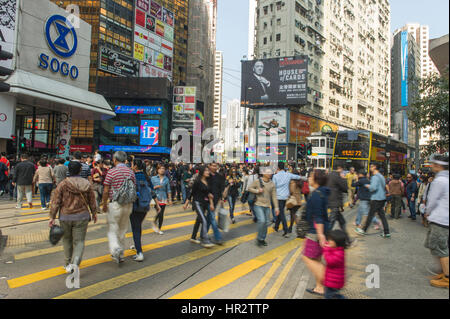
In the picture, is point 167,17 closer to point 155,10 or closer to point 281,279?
point 155,10

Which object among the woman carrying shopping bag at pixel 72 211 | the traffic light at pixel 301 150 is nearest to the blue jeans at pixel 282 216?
the woman carrying shopping bag at pixel 72 211

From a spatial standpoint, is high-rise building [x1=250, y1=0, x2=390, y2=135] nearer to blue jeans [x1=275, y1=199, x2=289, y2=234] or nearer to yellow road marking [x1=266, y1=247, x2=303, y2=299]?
blue jeans [x1=275, y1=199, x2=289, y2=234]

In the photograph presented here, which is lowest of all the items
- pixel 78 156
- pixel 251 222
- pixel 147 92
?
pixel 251 222

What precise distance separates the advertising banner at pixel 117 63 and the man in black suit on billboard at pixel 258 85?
16987 millimetres

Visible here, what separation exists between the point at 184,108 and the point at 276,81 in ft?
44.4

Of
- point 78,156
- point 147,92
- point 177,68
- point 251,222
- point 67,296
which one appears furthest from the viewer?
point 177,68

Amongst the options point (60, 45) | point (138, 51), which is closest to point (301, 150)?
point (60, 45)

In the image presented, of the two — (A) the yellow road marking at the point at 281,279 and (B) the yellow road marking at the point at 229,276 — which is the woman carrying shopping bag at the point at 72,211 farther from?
(A) the yellow road marking at the point at 281,279

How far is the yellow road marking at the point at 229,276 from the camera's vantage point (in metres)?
4.19

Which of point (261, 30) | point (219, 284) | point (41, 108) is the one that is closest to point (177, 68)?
point (261, 30)

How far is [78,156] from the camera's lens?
336 inches

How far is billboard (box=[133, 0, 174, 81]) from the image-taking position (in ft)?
163

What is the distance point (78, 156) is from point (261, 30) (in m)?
52.3
